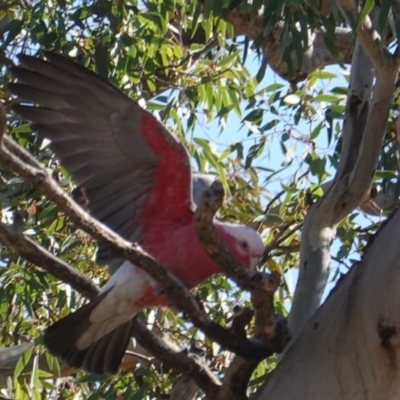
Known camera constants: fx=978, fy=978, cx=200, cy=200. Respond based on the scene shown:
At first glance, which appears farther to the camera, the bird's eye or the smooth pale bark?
the bird's eye

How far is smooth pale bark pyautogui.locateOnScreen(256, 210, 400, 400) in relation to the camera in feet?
6.87

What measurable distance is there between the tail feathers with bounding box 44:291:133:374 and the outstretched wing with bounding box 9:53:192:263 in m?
0.22

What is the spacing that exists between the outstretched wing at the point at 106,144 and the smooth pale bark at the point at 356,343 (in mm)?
700

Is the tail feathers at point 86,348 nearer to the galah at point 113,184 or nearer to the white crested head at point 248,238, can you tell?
the galah at point 113,184

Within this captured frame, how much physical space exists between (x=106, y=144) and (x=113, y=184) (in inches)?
4.6

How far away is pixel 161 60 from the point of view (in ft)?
11.1

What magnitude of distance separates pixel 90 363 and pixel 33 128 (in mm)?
668

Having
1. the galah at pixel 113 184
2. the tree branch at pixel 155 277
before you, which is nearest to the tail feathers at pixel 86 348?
the galah at pixel 113 184

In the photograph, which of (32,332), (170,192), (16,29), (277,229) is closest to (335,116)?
(277,229)

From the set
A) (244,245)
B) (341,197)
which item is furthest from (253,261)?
(341,197)

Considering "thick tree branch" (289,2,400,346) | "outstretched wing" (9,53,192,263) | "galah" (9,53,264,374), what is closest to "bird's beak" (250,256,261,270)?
"galah" (9,53,264,374)

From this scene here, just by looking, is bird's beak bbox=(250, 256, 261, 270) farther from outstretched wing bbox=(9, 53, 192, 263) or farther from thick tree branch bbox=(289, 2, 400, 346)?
outstretched wing bbox=(9, 53, 192, 263)

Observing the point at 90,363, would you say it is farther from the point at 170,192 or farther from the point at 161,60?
the point at 161,60

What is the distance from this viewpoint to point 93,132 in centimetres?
275
